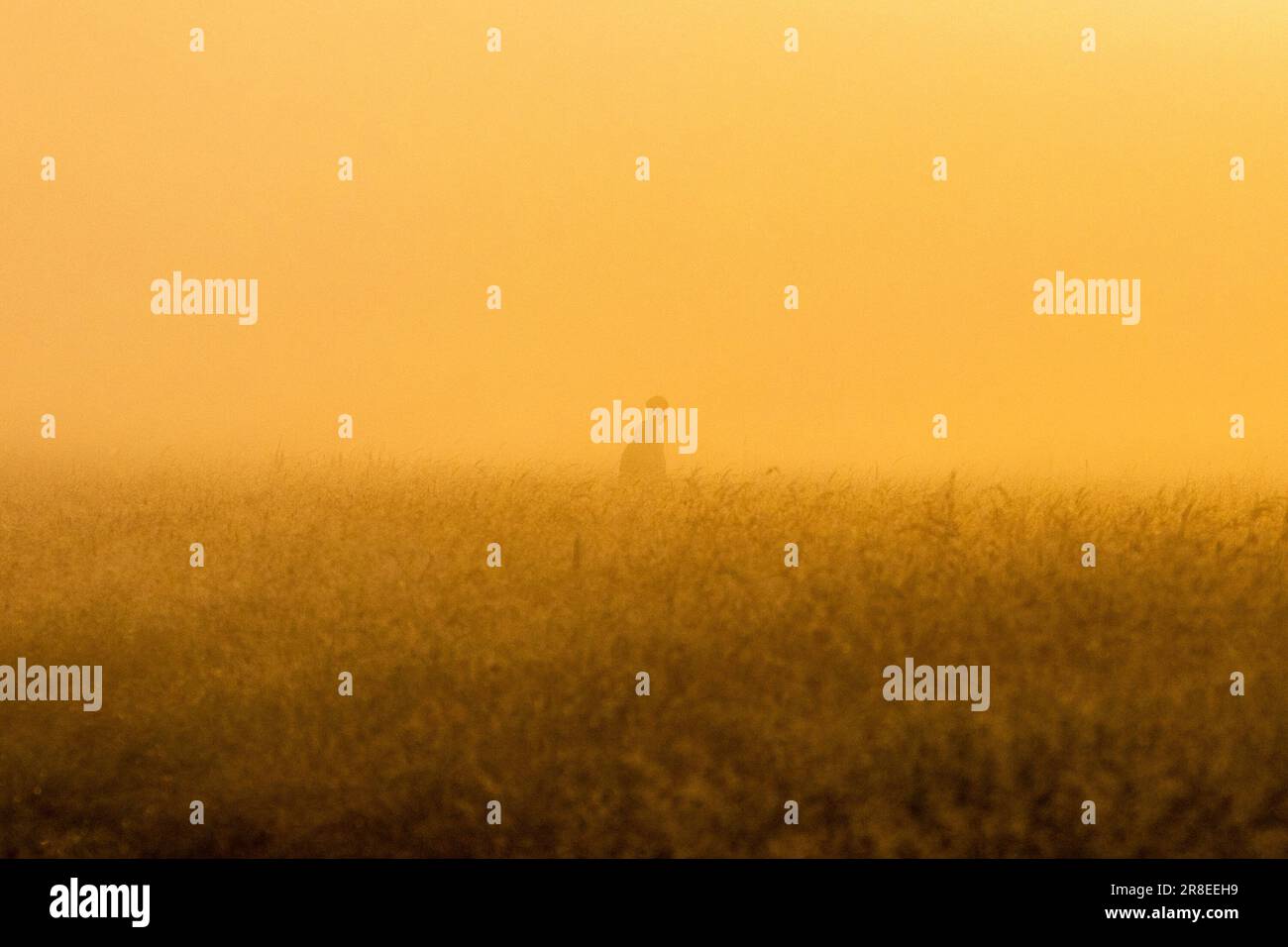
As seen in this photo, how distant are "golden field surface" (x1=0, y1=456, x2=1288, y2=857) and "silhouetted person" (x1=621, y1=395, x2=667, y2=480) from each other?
1102mm

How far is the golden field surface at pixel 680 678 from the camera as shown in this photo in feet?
19.8

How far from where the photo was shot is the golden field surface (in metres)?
6.04

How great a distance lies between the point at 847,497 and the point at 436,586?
3.30m

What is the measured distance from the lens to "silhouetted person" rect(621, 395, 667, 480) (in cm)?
1038

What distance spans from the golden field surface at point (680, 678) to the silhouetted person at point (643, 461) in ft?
3.62

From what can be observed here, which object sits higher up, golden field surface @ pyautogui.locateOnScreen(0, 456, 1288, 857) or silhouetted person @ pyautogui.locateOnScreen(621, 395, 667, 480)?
silhouetted person @ pyautogui.locateOnScreen(621, 395, 667, 480)

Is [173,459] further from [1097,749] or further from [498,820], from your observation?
[1097,749]

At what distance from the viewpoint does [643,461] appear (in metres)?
10.8

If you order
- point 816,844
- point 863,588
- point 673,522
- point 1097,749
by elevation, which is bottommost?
point 816,844

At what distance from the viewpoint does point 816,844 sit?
589 cm

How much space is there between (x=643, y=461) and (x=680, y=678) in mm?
4176

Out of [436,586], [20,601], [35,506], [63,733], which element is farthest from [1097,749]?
[35,506]

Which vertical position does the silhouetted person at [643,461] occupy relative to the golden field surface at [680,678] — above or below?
above

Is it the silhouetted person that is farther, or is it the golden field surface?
the silhouetted person
